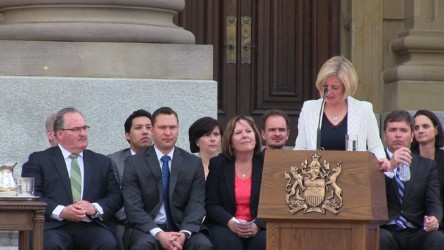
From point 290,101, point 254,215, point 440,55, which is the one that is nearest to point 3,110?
point 254,215

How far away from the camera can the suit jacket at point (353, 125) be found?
11.8 metres

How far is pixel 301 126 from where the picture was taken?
11.9 meters

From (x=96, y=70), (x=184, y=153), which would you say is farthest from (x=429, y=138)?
(x=96, y=70)

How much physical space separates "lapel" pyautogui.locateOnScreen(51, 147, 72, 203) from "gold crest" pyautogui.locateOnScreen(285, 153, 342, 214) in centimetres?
204

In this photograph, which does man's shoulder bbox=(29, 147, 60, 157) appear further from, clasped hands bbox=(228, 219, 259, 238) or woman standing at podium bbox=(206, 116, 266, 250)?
clasped hands bbox=(228, 219, 259, 238)

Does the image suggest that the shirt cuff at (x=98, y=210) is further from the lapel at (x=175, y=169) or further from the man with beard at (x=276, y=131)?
the man with beard at (x=276, y=131)

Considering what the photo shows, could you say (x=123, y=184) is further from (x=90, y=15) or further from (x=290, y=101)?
(x=290, y=101)

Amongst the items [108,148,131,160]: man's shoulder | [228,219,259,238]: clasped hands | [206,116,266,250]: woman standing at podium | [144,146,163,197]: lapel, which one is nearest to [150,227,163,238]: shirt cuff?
[144,146,163,197]: lapel

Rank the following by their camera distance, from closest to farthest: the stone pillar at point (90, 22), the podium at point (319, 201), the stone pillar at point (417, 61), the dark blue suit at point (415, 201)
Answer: the podium at point (319, 201) < the dark blue suit at point (415, 201) < the stone pillar at point (90, 22) < the stone pillar at point (417, 61)

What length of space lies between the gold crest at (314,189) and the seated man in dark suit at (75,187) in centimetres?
174

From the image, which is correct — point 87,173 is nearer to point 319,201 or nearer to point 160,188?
point 160,188

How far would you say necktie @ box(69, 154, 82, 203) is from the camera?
11781 millimetres

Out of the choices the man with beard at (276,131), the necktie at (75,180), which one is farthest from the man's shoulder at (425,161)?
the necktie at (75,180)

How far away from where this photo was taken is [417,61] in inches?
587
